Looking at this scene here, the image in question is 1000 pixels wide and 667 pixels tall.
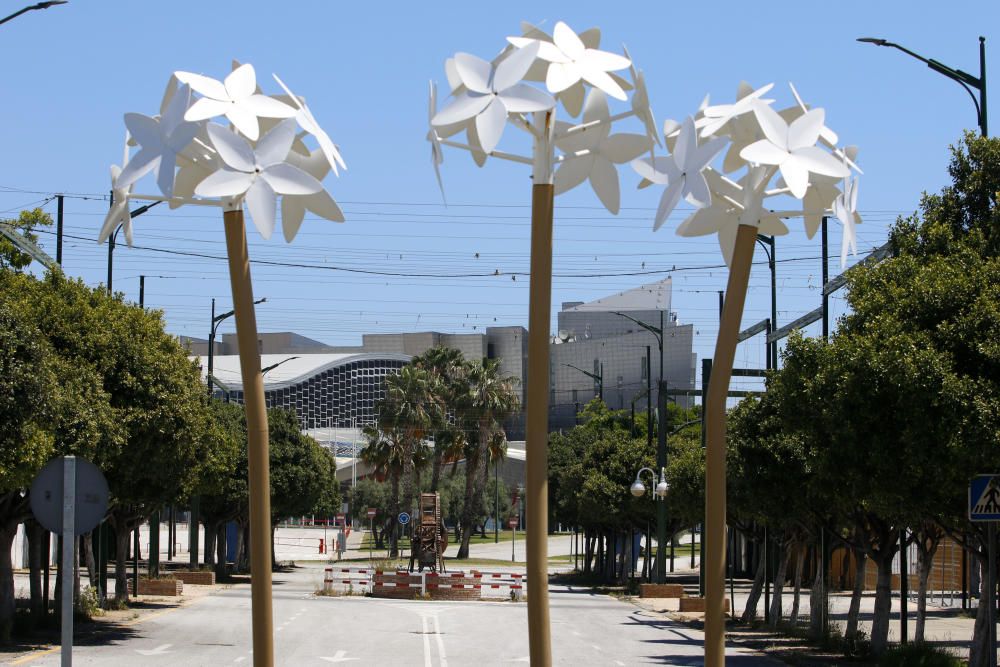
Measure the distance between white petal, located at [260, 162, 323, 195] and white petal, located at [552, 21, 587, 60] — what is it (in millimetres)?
1573

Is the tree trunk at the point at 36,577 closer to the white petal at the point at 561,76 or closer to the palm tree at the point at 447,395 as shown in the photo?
the white petal at the point at 561,76

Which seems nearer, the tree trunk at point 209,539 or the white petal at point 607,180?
the white petal at point 607,180

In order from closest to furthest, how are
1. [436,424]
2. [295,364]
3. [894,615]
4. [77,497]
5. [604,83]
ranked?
1. [604,83]
2. [77,497]
3. [894,615]
4. [436,424]
5. [295,364]

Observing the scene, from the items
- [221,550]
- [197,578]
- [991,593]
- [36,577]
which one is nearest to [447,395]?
[221,550]

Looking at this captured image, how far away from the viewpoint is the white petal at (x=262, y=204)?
7219 millimetres

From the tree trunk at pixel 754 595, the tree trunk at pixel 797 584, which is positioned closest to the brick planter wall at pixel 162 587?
the tree trunk at pixel 754 595

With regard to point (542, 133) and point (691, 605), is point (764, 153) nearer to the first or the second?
point (542, 133)

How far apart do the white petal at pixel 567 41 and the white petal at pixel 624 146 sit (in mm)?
563

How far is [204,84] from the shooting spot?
7582mm

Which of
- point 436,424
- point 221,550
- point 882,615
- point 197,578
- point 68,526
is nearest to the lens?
point 68,526

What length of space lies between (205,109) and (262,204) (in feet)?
2.16

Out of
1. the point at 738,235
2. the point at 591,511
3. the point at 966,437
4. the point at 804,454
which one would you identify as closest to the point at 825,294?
the point at 804,454

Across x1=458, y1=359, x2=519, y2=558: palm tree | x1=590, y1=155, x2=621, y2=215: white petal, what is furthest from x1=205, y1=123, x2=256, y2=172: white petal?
x1=458, y1=359, x2=519, y2=558: palm tree

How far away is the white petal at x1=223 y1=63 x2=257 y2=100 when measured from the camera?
7.66 meters
